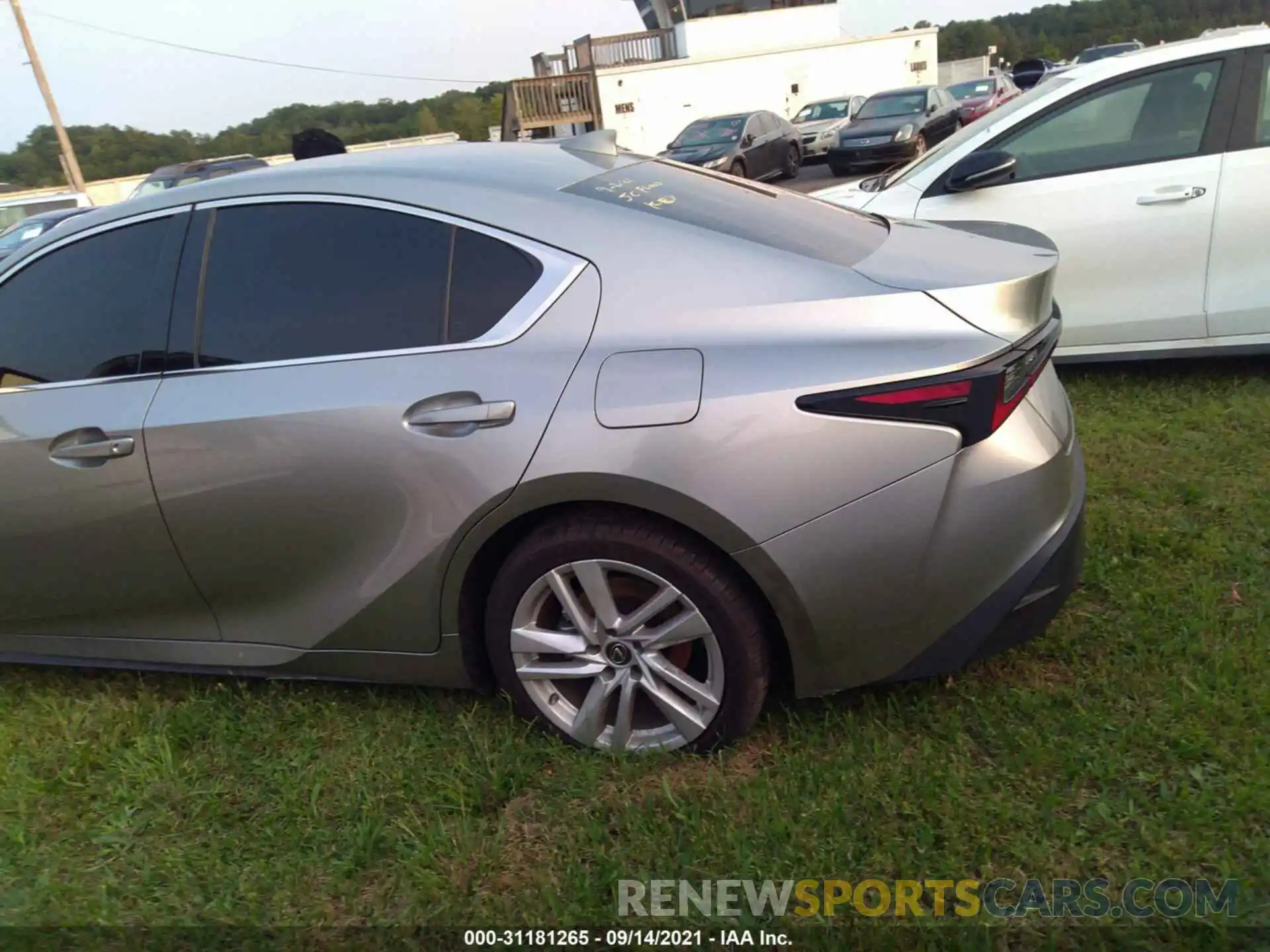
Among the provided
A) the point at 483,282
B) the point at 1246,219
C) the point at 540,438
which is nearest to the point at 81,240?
the point at 483,282

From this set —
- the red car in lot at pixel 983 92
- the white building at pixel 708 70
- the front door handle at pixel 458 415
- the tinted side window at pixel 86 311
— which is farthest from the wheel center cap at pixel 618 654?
the white building at pixel 708 70

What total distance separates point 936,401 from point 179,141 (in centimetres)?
4425

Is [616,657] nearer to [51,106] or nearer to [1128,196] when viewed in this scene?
[1128,196]

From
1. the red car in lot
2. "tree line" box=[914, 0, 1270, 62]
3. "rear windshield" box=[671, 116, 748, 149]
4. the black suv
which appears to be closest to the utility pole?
the black suv

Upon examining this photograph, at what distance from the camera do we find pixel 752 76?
29.1 metres

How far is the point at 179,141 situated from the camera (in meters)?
39.1

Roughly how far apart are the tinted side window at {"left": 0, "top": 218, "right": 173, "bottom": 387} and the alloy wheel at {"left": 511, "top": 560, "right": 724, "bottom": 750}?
1.38 m

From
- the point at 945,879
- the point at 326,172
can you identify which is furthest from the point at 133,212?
the point at 945,879

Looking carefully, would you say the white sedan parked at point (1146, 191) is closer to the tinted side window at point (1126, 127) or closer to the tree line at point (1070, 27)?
the tinted side window at point (1126, 127)

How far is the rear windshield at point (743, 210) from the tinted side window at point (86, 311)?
4.24ft

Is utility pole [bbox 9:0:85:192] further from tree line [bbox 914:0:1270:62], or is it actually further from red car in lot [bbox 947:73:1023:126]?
tree line [bbox 914:0:1270:62]

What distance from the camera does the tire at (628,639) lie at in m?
2.21

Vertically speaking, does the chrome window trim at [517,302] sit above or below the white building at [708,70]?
below

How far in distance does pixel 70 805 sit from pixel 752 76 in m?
30.2
